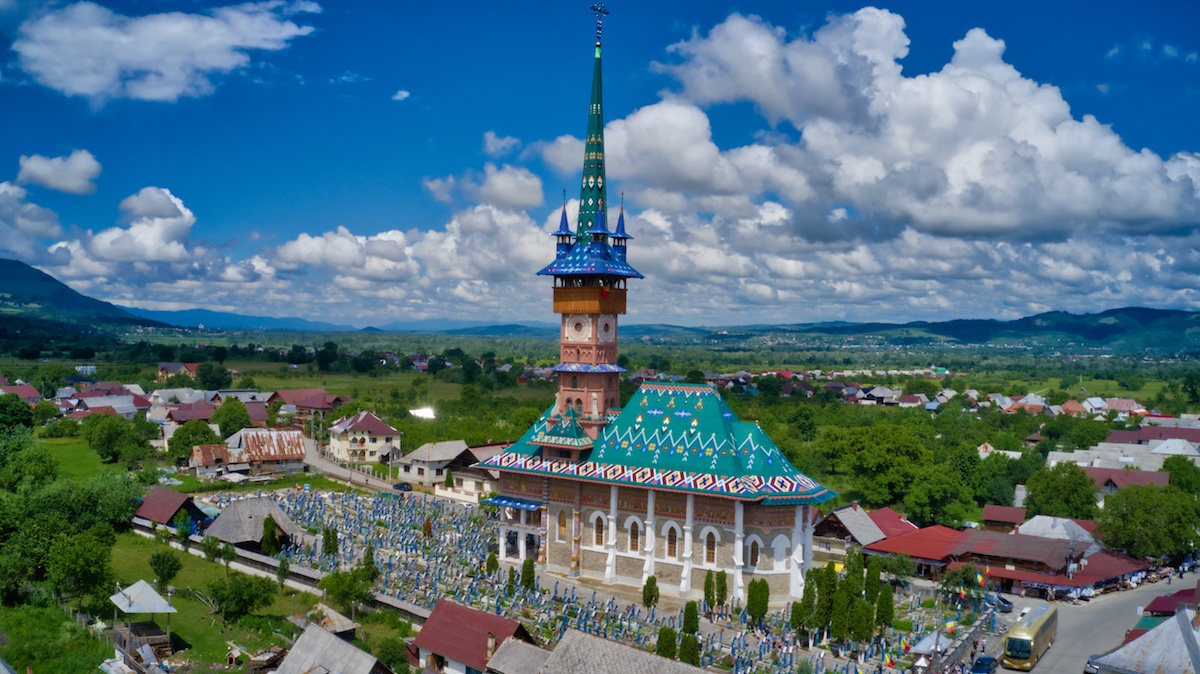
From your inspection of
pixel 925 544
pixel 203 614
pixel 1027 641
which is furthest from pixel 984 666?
pixel 203 614

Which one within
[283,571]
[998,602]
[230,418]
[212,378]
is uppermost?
[212,378]

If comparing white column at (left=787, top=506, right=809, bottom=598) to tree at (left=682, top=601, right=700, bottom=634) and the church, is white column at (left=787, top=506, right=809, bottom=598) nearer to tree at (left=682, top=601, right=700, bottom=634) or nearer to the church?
the church

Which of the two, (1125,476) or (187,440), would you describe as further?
(187,440)

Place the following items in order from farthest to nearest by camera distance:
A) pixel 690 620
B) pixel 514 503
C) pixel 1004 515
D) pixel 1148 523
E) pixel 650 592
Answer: pixel 1004 515 → pixel 1148 523 → pixel 514 503 → pixel 650 592 → pixel 690 620

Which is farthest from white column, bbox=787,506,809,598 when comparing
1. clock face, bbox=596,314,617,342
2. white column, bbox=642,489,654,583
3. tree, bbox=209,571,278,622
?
tree, bbox=209,571,278,622

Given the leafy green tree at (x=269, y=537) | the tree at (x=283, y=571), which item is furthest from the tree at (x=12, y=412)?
the tree at (x=283, y=571)

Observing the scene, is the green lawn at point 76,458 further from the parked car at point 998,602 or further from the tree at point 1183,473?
the tree at point 1183,473

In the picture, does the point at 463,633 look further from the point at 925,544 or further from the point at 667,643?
the point at 925,544
